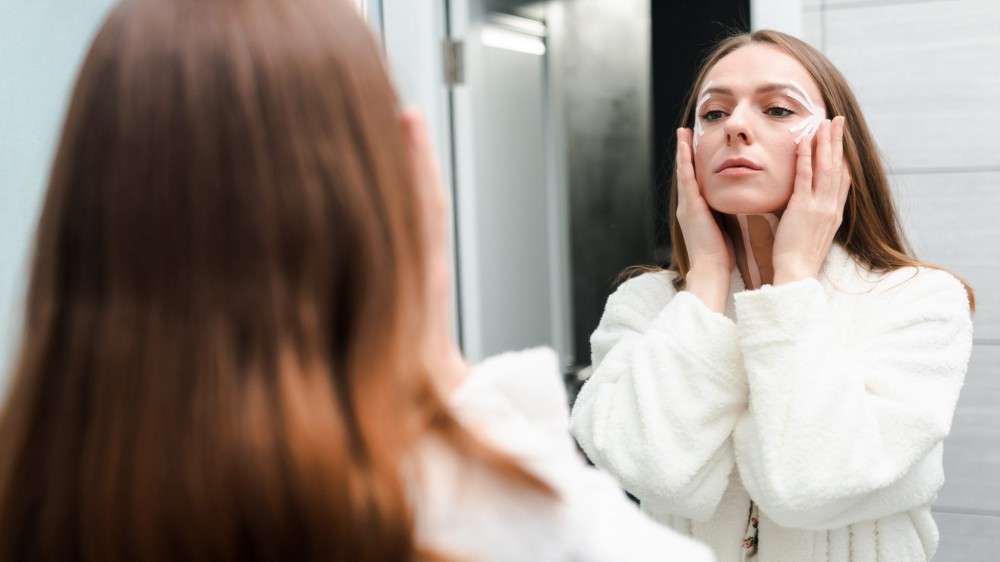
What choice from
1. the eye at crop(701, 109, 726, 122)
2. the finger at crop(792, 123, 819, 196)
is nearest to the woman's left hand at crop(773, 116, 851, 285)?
the finger at crop(792, 123, 819, 196)

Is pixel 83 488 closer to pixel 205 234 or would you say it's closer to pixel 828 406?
pixel 205 234

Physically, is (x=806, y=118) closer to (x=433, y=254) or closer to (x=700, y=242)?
(x=700, y=242)

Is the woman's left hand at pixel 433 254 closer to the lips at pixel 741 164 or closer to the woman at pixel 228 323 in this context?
the woman at pixel 228 323

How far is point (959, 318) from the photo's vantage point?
1.04m

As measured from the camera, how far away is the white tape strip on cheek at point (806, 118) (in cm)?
112

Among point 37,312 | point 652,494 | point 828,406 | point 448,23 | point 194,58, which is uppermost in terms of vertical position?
point 448,23

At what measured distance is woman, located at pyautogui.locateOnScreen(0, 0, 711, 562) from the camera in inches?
15.5

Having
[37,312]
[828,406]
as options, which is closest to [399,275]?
[37,312]

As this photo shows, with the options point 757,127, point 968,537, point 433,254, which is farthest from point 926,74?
point 433,254

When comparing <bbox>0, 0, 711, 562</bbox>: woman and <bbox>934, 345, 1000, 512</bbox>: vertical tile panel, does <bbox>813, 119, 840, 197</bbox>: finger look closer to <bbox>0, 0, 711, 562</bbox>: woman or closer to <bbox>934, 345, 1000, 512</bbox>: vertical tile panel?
<bbox>934, 345, 1000, 512</bbox>: vertical tile panel

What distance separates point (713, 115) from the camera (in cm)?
116

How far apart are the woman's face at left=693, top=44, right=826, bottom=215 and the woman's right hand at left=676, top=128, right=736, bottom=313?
27 mm

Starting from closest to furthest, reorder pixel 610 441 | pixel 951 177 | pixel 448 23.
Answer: pixel 610 441 < pixel 951 177 < pixel 448 23

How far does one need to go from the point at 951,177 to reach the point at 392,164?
4.47ft
